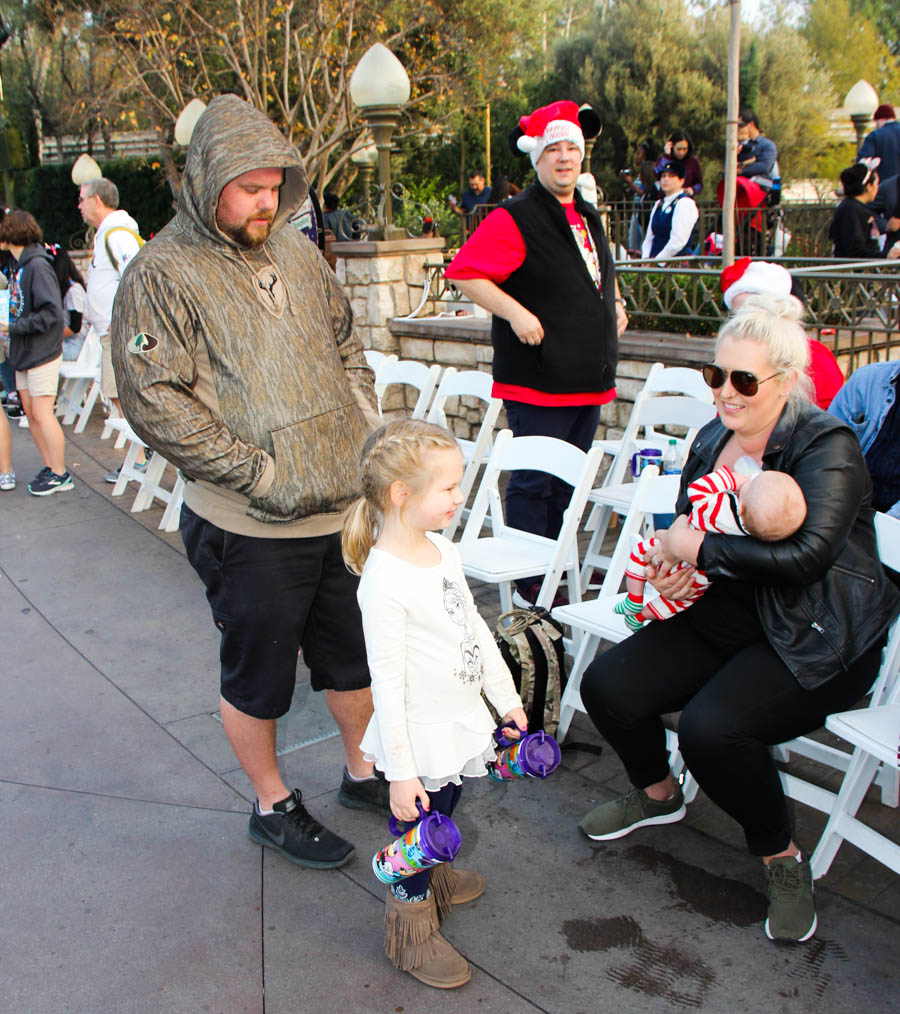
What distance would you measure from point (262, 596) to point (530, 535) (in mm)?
1827

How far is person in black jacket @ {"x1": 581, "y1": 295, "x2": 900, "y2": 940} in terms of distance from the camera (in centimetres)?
250

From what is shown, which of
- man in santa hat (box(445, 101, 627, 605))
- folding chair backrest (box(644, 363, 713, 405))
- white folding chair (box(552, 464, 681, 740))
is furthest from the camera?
folding chair backrest (box(644, 363, 713, 405))

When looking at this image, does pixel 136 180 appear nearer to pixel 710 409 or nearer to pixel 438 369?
pixel 438 369

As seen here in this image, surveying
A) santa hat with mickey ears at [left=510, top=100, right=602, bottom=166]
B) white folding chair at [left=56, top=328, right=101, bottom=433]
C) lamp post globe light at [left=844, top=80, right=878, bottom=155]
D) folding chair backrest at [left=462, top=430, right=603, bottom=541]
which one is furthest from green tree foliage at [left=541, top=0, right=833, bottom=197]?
folding chair backrest at [left=462, top=430, right=603, bottom=541]

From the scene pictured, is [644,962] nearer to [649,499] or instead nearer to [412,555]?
[412,555]

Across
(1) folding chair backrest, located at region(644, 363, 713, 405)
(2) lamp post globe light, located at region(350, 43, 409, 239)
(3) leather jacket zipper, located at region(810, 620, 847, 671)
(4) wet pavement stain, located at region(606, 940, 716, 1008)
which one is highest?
(2) lamp post globe light, located at region(350, 43, 409, 239)

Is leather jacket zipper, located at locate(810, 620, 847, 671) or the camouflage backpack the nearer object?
leather jacket zipper, located at locate(810, 620, 847, 671)

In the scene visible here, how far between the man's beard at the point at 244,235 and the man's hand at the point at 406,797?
4.67 feet

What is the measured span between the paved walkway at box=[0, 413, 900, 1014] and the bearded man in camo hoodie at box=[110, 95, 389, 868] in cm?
26

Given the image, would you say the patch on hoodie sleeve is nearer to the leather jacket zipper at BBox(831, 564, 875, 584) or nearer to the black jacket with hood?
the leather jacket zipper at BBox(831, 564, 875, 584)

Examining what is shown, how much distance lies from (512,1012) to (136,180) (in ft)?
81.0

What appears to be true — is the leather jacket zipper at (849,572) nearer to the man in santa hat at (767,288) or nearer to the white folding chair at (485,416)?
the man in santa hat at (767,288)

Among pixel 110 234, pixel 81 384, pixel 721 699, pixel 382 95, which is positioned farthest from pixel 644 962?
pixel 81 384

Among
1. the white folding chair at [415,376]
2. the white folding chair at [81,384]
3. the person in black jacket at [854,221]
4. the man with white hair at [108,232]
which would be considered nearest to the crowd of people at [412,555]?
the white folding chair at [415,376]
